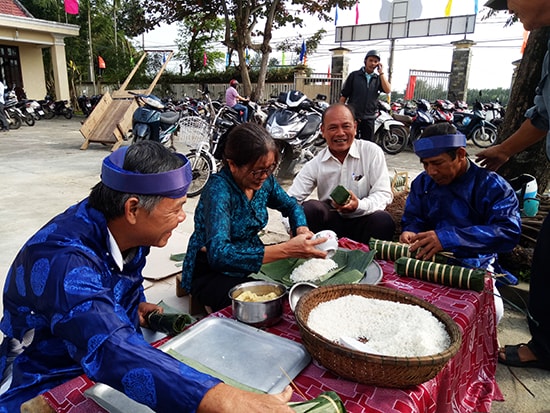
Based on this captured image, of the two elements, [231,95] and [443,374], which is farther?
[231,95]

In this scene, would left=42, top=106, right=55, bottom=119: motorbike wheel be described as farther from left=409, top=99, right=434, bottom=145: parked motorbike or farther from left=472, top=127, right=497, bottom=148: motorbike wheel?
left=472, top=127, right=497, bottom=148: motorbike wheel

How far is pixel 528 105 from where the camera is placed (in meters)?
3.45

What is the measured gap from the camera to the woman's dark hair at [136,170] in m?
1.06

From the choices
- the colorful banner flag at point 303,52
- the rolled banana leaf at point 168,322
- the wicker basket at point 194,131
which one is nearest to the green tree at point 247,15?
the colorful banner flag at point 303,52

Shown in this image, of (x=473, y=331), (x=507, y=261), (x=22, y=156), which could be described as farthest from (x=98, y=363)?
(x=22, y=156)

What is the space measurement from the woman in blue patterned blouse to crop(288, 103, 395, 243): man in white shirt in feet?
2.18

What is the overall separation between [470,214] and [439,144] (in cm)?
42

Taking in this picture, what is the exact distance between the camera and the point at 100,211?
110cm

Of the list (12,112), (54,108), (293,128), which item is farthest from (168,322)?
(54,108)

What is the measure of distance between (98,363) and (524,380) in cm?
221

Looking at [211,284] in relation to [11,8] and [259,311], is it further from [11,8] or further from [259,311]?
[11,8]

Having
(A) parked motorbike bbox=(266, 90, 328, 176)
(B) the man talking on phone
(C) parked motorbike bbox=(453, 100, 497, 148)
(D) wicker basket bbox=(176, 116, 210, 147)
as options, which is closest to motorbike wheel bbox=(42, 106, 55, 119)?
(D) wicker basket bbox=(176, 116, 210, 147)

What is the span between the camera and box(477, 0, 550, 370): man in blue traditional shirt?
1.81 metres

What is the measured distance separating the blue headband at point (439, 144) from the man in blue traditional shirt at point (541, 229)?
1.38ft
